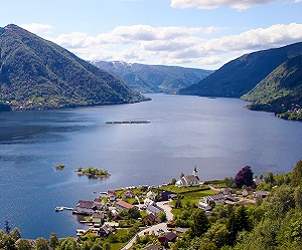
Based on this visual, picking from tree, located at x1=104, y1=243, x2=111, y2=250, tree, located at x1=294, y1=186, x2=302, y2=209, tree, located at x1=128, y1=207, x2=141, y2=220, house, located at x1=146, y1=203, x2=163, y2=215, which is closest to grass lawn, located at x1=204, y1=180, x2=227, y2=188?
house, located at x1=146, y1=203, x2=163, y2=215

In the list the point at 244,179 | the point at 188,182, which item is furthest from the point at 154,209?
the point at 244,179

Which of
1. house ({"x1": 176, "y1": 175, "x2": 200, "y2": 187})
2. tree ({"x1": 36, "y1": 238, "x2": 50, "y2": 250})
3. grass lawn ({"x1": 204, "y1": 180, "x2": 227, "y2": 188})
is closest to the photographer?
tree ({"x1": 36, "y1": 238, "x2": 50, "y2": 250})

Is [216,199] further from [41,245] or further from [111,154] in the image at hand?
[111,154]

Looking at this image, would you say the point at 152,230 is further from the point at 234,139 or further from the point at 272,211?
the point at 234,139

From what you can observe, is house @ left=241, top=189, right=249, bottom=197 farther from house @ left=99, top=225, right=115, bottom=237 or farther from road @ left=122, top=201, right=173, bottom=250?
house @ left=99, top=225, right=115, bottom=237

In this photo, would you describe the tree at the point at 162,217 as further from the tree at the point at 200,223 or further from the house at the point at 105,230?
the tree at the point at 200,223

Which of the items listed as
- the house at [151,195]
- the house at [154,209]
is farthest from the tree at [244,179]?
the house at [154,209]
